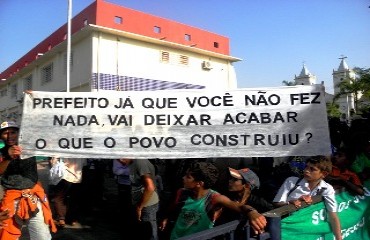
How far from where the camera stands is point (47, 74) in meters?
25.0

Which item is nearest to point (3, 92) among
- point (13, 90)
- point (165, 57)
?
point (13, 90)

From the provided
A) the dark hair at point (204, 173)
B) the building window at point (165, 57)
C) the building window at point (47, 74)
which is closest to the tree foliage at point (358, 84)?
the building window at point (165, 57)

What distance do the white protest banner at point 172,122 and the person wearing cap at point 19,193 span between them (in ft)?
0.50

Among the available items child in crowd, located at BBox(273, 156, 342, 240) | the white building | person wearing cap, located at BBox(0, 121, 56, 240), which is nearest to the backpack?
person wearing cap, located at BBox(0, 121, 56, 240)

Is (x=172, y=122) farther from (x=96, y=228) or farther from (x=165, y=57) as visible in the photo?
(x=165, y=57)

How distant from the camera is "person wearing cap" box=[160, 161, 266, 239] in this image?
278cm

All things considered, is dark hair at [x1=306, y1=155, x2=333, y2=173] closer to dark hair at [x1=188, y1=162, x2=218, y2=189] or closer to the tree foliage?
dark hair at [x1=188, y1=162, x2=218, y2=189]

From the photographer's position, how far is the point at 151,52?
70.1ft

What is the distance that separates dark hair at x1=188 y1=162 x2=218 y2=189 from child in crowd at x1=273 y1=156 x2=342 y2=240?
0.70 meters

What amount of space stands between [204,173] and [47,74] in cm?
2444

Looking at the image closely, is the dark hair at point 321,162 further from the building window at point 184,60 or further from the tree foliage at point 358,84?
the tree foliage at point 358,84

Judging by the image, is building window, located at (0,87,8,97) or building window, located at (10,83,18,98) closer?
building window, located at (10,83,18,98)

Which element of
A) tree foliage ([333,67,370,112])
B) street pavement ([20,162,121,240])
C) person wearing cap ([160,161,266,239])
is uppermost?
tree foliage ([333,67,370,112])

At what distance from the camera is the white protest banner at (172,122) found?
3537 millimetres
